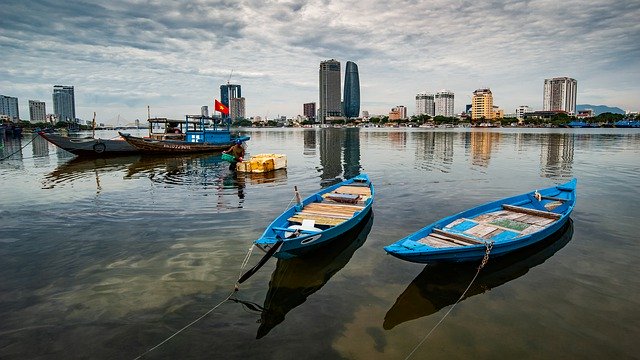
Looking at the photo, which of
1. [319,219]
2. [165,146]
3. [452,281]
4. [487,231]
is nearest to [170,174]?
[165,146]

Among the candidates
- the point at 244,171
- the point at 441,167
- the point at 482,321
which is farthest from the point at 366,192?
the point at 441,167

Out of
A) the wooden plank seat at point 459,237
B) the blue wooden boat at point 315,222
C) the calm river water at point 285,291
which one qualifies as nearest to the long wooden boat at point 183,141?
the calm river water at point 285,291

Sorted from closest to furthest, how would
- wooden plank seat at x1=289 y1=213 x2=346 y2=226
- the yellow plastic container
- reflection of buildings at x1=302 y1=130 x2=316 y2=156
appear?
1. wooden plank seat at x1=289 y1=213 x2=346 y2=226
2. the yellow plastic container
3. reflection of buildings at x1=302 y1=130 x2=316 y2=156

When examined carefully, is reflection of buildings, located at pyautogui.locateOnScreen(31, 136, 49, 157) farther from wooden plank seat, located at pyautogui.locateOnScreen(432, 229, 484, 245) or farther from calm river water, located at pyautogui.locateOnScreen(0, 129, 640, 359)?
wooden plank seat, located at pyautogui.locateOnScreen(432, 229, 484, 245)

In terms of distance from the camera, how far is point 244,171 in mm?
→ 30531

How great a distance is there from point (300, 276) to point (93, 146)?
44429 mm

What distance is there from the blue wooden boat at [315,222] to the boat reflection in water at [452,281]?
9.86 feet

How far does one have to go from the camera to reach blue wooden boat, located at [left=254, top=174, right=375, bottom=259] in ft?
33.8

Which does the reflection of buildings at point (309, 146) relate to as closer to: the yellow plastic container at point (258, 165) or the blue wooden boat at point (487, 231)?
the yellow plastic container at point (258, 165)

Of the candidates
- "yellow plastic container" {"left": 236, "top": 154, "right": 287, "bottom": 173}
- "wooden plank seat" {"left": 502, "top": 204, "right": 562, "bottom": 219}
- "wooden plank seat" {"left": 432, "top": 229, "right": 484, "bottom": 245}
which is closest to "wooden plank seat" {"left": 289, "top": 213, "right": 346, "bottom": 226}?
"wooden plank seat" {"left": 432, "top": 229, "right": 484, "bottom": 245}

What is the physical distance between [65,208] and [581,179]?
3444 cm

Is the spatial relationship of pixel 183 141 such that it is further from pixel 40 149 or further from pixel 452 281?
pixel 452 281

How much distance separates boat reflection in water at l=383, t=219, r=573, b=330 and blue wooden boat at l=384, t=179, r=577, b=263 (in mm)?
624

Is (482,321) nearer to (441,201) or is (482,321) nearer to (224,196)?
(441,201)
